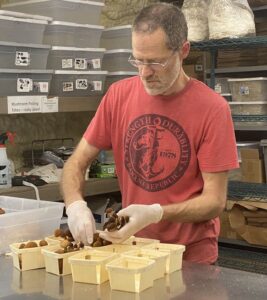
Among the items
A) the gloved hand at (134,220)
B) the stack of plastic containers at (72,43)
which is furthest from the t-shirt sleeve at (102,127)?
the stack of plastic containers at (72,43)

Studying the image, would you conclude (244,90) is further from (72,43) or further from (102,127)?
(102,127)

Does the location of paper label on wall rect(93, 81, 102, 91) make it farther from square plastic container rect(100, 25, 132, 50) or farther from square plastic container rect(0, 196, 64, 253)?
square plastic container rect(0, 196, 64, 253)

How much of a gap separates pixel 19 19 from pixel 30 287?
1511 millimetres

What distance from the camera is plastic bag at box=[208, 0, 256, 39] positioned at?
332 cm

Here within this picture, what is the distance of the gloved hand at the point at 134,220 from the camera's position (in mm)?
1634

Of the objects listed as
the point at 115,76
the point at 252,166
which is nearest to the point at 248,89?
the point at 252,166

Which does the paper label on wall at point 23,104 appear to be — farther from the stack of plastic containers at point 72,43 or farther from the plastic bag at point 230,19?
the plastic bag at point 230,19

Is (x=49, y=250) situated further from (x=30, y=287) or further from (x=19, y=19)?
(x=19, y=19)

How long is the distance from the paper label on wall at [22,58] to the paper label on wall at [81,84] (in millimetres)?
326

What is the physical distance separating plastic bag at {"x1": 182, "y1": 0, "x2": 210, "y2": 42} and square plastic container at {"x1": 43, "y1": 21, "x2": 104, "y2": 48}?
69 centimetres

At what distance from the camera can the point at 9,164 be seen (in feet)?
9.10

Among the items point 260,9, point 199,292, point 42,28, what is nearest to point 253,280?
point 199,292

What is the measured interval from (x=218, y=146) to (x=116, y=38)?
1.59m

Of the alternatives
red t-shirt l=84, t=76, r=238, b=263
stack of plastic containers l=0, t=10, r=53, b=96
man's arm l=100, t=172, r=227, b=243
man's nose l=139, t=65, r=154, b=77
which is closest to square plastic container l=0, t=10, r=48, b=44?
stack of plastic containers l=0, t=10, r=53, b=96
